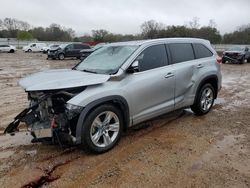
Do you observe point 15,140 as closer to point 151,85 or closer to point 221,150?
point 151,85

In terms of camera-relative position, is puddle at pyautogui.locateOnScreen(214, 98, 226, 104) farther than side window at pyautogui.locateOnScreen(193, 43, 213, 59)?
Yes

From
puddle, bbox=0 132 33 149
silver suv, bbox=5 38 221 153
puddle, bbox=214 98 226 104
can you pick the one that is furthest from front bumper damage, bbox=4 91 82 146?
puddle, bbox=214 98 226 104

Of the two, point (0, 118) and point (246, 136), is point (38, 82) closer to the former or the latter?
point (0, 118)

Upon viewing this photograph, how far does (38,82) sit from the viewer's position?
4.29 m

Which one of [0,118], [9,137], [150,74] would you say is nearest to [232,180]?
[150,74]

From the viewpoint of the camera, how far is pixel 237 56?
24.1 m

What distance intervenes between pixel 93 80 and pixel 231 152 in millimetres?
2527

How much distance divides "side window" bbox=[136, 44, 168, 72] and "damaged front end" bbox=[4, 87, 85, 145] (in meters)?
1.32

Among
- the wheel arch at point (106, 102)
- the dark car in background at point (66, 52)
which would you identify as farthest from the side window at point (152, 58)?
the dark car in background at point (66, 52)

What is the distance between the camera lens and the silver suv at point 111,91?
412 cm

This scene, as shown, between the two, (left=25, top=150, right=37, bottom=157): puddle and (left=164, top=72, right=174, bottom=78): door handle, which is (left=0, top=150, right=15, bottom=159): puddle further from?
(left=164, top=72, right=174, bottom=78): door handle

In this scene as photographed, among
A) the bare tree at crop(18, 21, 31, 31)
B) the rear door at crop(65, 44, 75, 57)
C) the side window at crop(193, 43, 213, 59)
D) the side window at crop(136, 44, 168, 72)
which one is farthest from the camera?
the bare tree at crop(18, 21, 31, 31)

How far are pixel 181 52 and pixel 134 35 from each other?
59.3 metres

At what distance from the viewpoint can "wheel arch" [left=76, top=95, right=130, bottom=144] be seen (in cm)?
404
